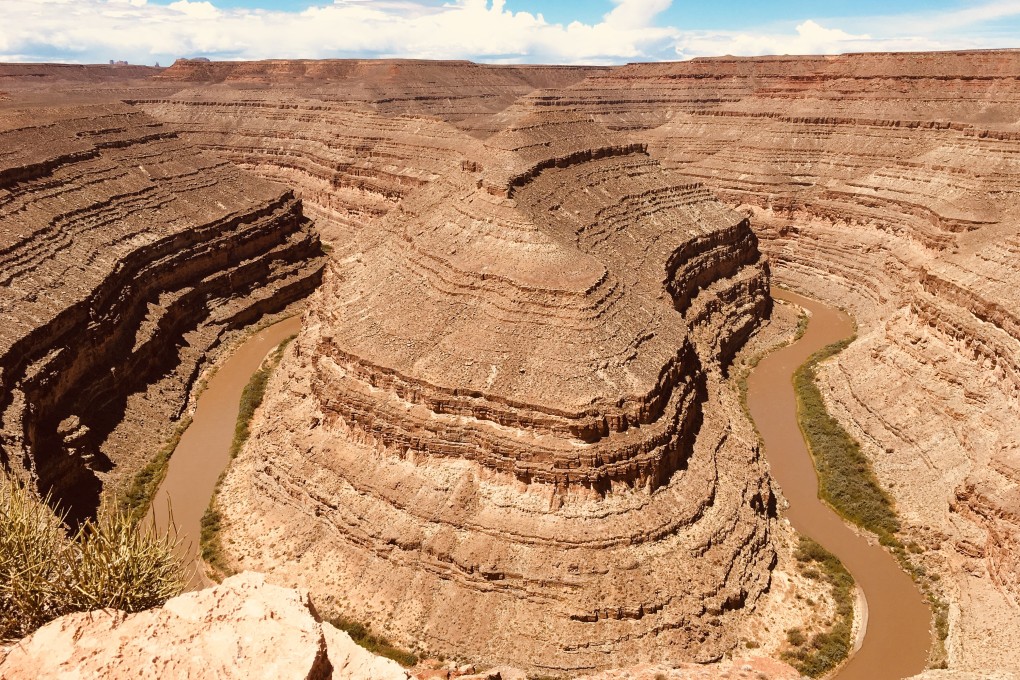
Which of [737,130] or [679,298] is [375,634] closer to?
[679,298]

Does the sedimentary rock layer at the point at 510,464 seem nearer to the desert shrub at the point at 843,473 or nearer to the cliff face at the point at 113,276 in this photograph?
the desert shrub at the point at 843,473

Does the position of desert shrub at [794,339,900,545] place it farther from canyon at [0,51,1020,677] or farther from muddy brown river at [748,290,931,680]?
canyon at [0,51,1020,677]

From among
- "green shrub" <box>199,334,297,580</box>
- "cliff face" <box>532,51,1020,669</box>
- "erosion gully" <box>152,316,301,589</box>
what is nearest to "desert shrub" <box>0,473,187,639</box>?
"erosion gully" <box>152,316,301,589</box>

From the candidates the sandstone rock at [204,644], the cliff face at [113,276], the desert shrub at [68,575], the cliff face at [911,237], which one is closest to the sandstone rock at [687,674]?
the sandstone rock at [204,644]

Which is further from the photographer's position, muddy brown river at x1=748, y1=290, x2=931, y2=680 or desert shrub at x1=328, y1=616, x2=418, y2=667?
muddy brown river at x1=748, y1=290, x2=931, y2=680

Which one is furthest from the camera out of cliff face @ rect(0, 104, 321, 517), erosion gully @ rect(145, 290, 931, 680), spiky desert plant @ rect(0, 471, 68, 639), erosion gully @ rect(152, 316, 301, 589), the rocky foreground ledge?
cliff face @ rect(0, 104, 321, 517)

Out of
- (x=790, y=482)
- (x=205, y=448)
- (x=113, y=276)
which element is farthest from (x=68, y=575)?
(x=113, y=276)
